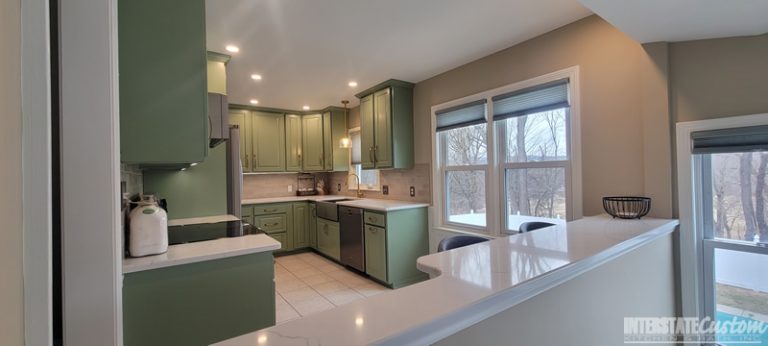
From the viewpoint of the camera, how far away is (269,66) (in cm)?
299

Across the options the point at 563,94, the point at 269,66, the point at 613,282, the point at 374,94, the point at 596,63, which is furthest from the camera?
the point at 374,94

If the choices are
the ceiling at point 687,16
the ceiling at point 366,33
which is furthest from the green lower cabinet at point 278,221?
the ceiling at point 687,16

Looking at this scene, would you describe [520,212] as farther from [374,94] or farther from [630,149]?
[374,94]

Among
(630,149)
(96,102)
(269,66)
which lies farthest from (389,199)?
(96,102)

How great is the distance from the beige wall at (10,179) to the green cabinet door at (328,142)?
4.46 m

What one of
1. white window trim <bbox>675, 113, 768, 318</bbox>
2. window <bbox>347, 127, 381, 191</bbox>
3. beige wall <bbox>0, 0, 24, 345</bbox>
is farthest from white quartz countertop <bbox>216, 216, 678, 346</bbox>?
window <bbox>347, 127, 381, 191</bbox>

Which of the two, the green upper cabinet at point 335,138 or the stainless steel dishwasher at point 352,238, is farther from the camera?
the green upper cabinet at point 335,138

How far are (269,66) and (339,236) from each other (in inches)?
88.4

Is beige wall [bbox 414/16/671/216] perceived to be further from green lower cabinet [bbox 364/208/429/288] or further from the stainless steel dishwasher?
the stainless steel dishwasher

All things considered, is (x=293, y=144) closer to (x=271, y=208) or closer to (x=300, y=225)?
(x=271, y=208)

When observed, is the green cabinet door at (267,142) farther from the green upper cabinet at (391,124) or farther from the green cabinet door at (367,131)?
the green upper cabinet at (391,124)

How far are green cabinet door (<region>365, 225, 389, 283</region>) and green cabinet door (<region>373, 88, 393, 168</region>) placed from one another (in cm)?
80

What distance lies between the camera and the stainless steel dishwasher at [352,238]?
12.0 feet

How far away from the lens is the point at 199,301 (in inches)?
59.2
